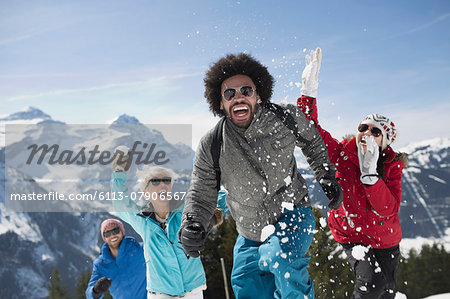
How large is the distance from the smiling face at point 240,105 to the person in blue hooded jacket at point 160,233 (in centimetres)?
113

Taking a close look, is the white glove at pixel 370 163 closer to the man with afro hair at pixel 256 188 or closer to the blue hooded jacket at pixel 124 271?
the man with afro hair at pixel 256 188

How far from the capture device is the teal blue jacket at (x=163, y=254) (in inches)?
176

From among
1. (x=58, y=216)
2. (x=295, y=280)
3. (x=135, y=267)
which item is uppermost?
(x=295, y=280)

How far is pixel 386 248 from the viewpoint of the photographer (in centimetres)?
449

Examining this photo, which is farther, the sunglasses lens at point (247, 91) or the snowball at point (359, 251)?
the snowball at point (359, 251)

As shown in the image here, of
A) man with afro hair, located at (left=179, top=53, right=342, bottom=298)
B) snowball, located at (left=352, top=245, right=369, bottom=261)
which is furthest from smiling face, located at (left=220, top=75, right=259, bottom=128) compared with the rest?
snowball, located at (left=352, top=245, right=369, bottom=261)

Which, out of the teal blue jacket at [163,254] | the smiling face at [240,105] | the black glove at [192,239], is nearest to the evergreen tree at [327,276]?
the black glove at [192,239]

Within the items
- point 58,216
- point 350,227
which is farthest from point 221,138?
point 58,216

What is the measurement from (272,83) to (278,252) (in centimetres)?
157

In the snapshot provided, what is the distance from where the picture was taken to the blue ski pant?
2883 millimetres

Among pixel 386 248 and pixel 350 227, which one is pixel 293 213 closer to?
pixel 350 227

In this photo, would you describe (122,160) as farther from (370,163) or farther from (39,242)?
(39,242)

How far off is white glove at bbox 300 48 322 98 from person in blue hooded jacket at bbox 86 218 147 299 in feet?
9.94

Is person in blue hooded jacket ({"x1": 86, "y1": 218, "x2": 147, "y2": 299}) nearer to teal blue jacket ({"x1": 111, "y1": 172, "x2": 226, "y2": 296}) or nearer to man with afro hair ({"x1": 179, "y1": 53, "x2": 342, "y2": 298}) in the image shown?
teal blue jacket ({"x1": 111, "y1": 172, "x2": 226, "y2": 296})
